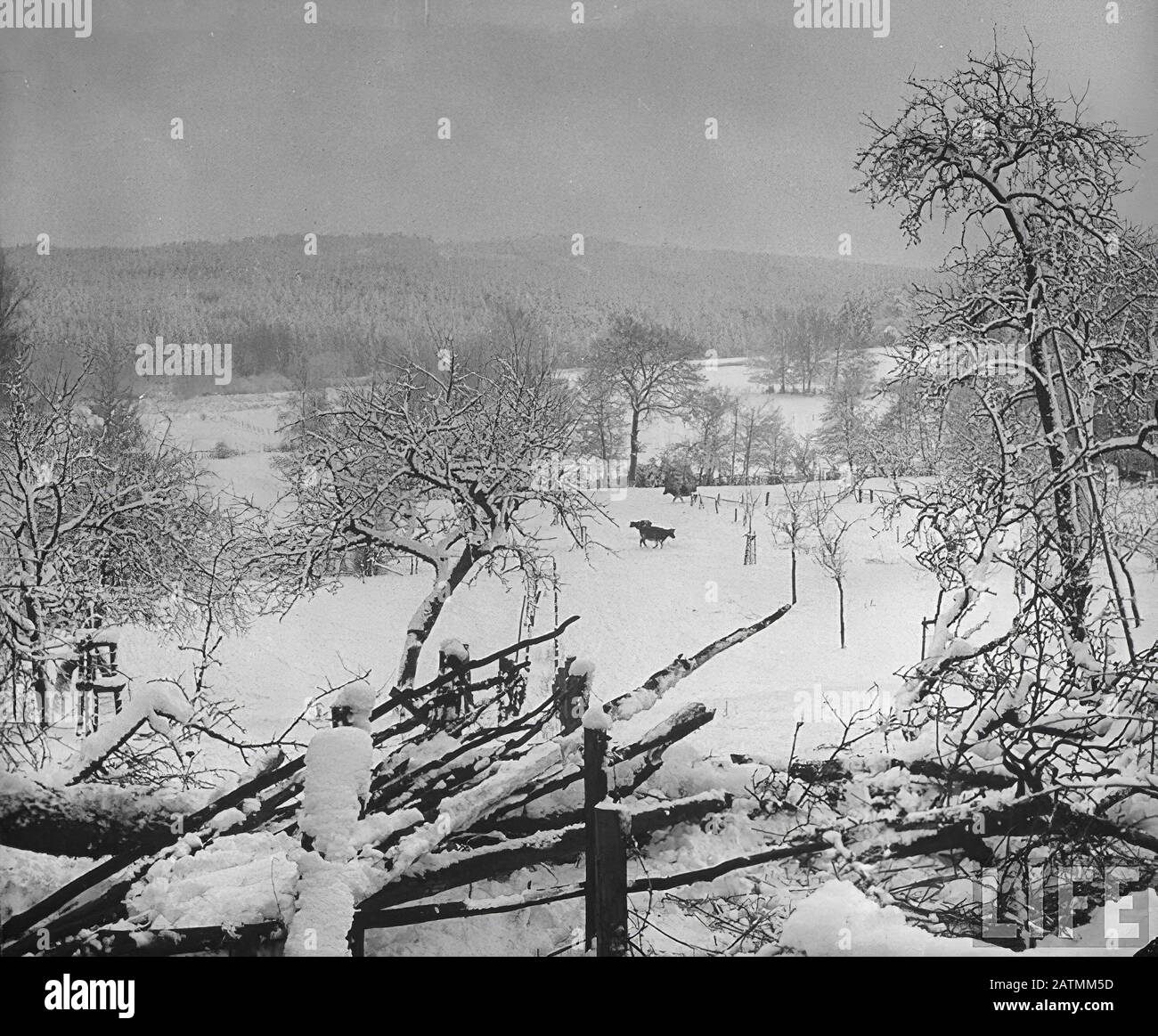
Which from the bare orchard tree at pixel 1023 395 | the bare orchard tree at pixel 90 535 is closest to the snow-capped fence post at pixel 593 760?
the bare orchard tree at pixel 1023 395

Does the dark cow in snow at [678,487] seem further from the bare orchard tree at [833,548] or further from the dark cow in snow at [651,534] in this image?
the bare orchard tree at [833,548]

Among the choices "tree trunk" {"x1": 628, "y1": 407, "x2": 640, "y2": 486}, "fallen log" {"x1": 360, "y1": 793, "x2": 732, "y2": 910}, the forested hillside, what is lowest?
"fallen log" {"x1": 360, "y1": 793, "x2": 732, "y2": 910}

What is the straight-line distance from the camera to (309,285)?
10.6 ft

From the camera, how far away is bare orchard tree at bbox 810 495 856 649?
3119 millimetres

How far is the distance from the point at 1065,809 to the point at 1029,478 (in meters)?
1.16

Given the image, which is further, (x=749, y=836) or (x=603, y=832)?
(x=749, y=836)

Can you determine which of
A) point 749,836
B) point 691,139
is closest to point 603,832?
point 749,836

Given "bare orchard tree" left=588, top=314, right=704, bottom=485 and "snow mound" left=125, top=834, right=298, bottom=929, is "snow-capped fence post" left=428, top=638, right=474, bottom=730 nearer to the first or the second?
"snow mound" left=125, top=834, right=298, bottom=929

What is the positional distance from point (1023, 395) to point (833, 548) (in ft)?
2.88

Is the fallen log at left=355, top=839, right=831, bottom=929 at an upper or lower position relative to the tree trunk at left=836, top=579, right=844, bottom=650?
lower

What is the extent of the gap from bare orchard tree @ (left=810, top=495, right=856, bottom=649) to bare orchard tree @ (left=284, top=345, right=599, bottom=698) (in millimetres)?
836

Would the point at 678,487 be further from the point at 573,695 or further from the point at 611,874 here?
the point at 611,874

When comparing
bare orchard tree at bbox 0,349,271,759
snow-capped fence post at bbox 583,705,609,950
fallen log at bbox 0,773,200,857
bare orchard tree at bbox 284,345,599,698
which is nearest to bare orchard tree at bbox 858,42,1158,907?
snow-capped fence post at bbox 583,705,609,950

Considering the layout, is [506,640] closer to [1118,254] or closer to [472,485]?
[472,485]
